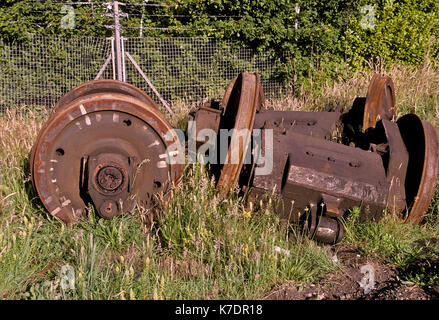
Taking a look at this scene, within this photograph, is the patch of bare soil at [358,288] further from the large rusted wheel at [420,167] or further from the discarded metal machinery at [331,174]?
the large rusted wheel at [420,167]

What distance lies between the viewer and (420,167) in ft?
12.5

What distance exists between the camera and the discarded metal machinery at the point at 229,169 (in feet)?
10.9

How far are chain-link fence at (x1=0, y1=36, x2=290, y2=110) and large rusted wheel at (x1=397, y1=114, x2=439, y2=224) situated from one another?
4.25 meters

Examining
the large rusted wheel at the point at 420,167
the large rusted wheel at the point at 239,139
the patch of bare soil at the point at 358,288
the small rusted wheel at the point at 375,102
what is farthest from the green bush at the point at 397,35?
the patch of bare soil at the point at 358,288

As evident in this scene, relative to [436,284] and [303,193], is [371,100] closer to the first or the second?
[303,193]

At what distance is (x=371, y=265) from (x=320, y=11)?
5.95 meters

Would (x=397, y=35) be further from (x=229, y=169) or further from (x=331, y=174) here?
(x=229, y=169)

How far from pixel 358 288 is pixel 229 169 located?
53.4 inches

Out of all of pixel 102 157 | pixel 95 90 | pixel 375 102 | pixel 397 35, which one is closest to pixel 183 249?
pixel 102 157

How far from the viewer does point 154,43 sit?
26.7ft

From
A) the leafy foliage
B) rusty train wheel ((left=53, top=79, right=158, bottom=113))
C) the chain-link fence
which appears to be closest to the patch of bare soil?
rusty train wheel ((left=53, top=79, right=158, bottom=113))

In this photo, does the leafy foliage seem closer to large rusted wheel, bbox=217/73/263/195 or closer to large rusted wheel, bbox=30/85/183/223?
large rusted wheel, bbox=217/73/263/195

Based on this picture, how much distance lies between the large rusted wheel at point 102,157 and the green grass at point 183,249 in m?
0.18
